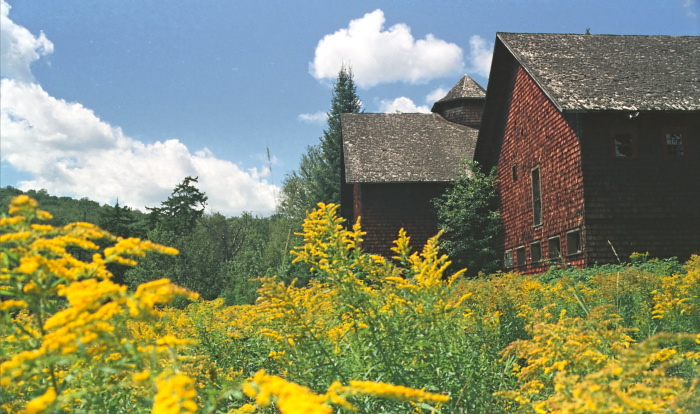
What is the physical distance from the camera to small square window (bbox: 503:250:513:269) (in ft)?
76.7

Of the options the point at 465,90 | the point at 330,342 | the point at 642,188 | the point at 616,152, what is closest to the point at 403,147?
the point at 465,90

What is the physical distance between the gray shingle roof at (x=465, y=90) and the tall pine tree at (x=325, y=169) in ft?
28.3

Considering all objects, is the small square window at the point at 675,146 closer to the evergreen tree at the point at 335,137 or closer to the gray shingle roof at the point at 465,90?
the gray shingle roof at the point at 465,90

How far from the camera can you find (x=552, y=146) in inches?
761

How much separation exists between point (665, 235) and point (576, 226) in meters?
2.50

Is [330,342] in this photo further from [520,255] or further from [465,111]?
[465,111]

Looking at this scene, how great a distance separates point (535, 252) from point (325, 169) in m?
26.2

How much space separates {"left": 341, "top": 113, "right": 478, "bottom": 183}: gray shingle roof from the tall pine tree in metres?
9.76

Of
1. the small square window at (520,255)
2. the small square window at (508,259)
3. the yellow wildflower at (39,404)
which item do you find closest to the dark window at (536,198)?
→ the small square window at (520,255)

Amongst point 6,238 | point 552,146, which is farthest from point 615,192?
point 6,238

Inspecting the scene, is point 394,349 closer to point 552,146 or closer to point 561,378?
point 561,378

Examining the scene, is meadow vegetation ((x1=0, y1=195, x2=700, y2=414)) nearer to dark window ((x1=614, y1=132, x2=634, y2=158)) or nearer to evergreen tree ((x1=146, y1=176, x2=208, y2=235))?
dark window ((x1=614, y1=132, x2=634, y2=158))

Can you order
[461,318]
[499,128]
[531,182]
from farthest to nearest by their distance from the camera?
[499,128] → [531,182] → [461,318]

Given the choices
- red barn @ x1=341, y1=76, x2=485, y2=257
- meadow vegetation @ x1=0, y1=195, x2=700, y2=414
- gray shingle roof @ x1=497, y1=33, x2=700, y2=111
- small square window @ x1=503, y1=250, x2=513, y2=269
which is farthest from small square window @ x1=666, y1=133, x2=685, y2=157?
meadow vegetation @ x1=0, y1=195, x2=700, y2=414
